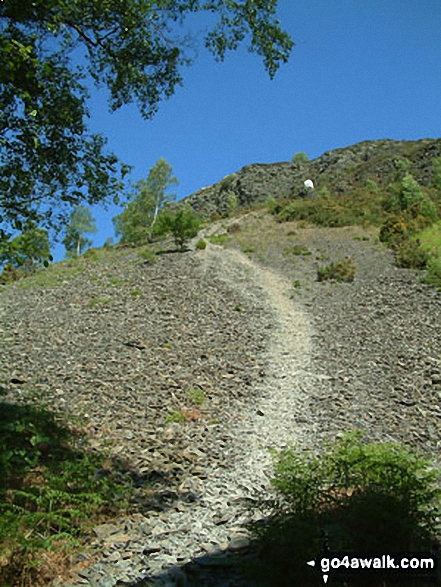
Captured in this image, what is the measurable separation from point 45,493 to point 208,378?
6949mm

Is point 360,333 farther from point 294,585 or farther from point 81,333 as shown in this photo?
point 294,585

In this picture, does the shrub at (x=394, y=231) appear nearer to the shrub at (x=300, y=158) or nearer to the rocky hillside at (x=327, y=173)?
the rocky hillside at (x=327, y=173)

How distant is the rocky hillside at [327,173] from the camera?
6631cm

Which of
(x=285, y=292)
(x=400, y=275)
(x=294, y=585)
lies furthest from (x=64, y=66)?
(x=400, y=275)

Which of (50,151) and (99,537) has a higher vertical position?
(50,151)

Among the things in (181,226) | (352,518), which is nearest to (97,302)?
(181,226)

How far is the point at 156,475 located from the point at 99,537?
6.55 ft

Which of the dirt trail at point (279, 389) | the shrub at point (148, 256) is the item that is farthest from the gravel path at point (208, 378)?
the shrub at point (148, 256)

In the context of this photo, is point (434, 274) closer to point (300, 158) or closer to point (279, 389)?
point (279, 389)

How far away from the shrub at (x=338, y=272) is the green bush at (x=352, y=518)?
60.9 ft

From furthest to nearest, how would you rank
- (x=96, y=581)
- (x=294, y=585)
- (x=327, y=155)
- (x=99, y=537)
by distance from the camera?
1. (x=327, y=155)
2. (x=99, y=537)
3. (x=96, y=581)
4. (x=294, y=585)

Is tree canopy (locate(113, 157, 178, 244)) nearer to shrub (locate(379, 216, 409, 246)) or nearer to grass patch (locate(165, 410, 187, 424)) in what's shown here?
shrub (locate(379, 216, 409, 246))

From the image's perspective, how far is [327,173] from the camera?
79875 mm

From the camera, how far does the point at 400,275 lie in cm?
2219
